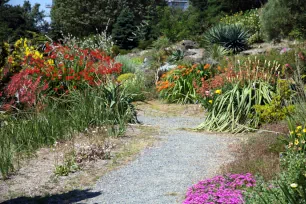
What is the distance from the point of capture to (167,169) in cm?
→ 669

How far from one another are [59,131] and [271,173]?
4.14m

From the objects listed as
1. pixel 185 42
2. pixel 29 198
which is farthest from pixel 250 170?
pixel 185 42

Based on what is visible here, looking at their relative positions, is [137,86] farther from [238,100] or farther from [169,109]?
[238,100]

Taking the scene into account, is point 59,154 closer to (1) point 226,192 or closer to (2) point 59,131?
(2) point 59,131

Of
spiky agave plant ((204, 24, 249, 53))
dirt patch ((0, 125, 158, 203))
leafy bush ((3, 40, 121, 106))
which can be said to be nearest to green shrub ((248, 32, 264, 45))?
spiky agave plant ((204, 24, 249, 53))

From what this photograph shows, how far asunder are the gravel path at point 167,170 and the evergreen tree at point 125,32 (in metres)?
24.9

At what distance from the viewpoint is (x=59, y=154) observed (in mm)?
7520

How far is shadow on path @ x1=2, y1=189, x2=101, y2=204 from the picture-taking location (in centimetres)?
562

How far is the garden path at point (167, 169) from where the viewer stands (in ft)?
18.5

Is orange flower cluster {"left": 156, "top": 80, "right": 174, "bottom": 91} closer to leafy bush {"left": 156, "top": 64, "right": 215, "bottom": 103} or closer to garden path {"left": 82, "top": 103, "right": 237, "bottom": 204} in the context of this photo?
leafy bush {"left": 156, "top": 64, "right": 215, "bottom": 103}

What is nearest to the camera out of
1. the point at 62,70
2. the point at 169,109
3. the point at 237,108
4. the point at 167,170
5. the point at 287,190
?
the point at 287,190

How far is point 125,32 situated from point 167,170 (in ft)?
94.2

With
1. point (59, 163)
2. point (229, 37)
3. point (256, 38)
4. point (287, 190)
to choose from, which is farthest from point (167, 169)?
point (256, 38)

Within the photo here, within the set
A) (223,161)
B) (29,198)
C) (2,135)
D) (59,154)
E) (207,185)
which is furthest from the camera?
(2,135)
